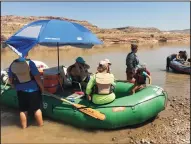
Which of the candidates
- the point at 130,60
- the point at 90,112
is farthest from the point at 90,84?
the point at 130,60

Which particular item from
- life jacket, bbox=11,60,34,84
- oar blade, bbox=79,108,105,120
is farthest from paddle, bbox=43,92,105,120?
life jacket, bbox=11,60,34,84

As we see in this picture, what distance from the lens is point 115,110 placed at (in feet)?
21.0

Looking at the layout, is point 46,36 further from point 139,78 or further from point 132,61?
point 132,61

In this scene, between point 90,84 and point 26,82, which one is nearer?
point 26,82

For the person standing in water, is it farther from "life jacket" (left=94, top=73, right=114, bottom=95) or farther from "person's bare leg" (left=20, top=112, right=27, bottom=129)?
"life jacket" (left=94, top=73, right=114, bottom=95)

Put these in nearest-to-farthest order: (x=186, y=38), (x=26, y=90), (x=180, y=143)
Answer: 1. (x=180, y=143)
2. (x=26, y=90)
3. (x=186, y=38)

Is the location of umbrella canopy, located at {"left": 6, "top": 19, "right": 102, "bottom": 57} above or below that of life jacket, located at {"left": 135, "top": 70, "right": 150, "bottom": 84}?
above

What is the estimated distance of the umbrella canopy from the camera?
Answer: 19.9 feet

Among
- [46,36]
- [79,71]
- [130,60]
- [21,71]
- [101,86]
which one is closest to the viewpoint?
[46,36]

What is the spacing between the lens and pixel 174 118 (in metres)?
7.29

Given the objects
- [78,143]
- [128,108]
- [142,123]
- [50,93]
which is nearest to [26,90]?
[50,93]

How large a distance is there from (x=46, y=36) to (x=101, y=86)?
162 centimetres

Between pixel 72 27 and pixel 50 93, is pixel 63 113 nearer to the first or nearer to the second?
pixel 50 93

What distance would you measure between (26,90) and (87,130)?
1.65 metres
